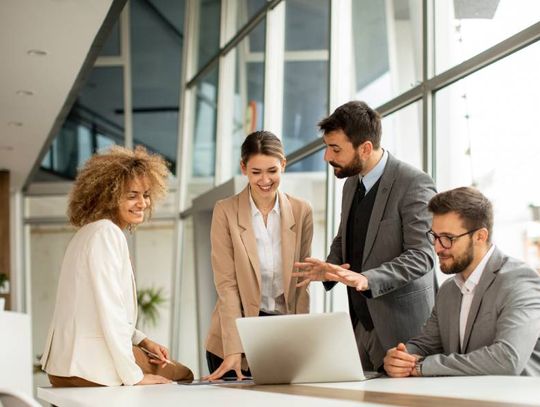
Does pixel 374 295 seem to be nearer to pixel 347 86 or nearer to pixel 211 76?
pixel 347 86

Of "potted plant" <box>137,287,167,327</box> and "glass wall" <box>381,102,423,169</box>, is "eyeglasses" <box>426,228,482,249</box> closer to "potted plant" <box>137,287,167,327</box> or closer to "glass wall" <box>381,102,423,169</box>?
"glass wall" <box>381,102,423,169</box>

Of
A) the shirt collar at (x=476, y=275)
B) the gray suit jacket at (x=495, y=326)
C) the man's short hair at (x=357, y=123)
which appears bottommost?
the gray suit jacket at (x=495, y=326)

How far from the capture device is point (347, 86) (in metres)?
6.51

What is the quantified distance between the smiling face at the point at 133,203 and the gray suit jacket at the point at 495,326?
1065 mm

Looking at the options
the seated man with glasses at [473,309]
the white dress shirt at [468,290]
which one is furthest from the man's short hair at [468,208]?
the white dress shirt at [468,290]

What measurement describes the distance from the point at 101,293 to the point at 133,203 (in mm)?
394

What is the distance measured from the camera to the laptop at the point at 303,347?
2.62 meters

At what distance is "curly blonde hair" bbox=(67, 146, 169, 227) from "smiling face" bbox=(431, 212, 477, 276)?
1.01 metres

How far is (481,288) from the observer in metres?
2.98

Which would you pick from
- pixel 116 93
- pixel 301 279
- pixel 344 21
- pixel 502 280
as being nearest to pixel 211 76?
pixel 116 93

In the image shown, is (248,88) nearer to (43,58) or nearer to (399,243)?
(43,58)

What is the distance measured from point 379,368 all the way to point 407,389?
119 cm

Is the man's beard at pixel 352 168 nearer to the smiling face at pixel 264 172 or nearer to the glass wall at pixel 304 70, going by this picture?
the smiling face at pixel 264 172

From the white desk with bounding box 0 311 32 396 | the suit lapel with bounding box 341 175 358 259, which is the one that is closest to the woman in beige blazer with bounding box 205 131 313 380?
the suit lapel with bounding box 341 175 358 259
